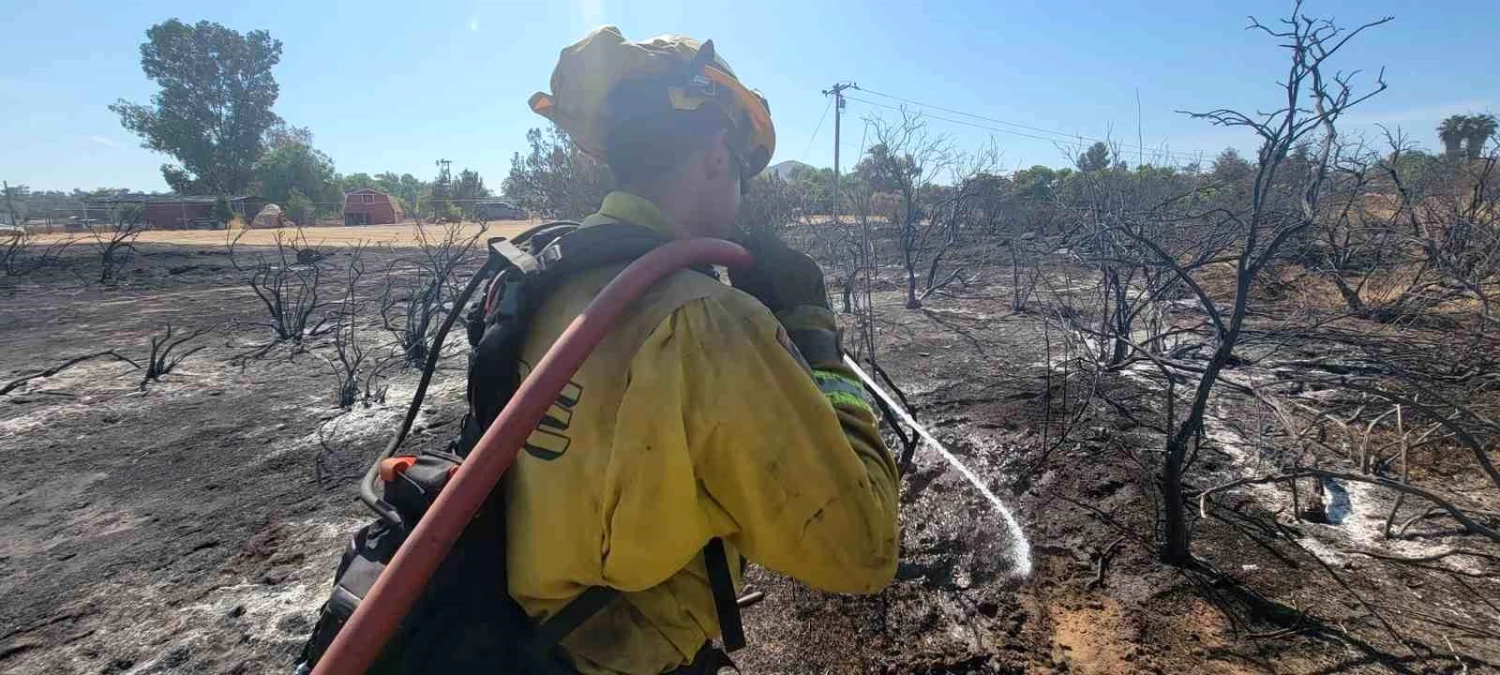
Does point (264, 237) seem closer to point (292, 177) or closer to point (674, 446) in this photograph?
point (292, 177)

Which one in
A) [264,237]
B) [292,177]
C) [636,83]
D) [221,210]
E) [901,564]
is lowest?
[901,564]

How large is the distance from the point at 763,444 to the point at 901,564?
2197mm

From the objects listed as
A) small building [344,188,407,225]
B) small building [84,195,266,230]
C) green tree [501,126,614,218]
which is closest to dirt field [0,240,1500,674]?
green tree [501,126,614,218]

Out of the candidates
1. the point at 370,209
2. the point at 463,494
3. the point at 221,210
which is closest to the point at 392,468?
the point at 463,494

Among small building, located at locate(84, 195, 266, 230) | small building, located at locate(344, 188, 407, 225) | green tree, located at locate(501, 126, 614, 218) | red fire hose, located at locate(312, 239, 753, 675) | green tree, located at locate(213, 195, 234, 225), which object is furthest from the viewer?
small building, located at locate(344, 188, 407, 225)

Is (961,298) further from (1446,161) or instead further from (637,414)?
→ (637,414)

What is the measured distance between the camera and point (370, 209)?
143 ft

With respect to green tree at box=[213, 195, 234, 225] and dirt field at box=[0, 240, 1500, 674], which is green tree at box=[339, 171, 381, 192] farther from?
dirt field at box=[0, 240, 1500, 674]

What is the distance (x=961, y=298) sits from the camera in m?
9.82

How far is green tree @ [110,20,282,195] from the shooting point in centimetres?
4194

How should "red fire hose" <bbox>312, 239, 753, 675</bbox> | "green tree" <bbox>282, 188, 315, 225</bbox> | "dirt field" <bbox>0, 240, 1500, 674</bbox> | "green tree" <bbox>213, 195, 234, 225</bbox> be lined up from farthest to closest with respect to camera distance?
"green tree" <bbox>282, 188, 315, 225</bbox> → "green tree" <bbox>213, 195, 234, 225</bbox> → "dirt field" <bbox>0, 240, 1500, 674</bbox> → "red fire hose" <bbox>312, 239, 753, 675</bbox>

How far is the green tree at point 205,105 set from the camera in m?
41.9

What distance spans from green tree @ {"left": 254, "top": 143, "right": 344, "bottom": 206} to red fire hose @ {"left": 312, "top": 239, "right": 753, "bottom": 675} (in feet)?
164

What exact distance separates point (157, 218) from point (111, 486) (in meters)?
42.7
